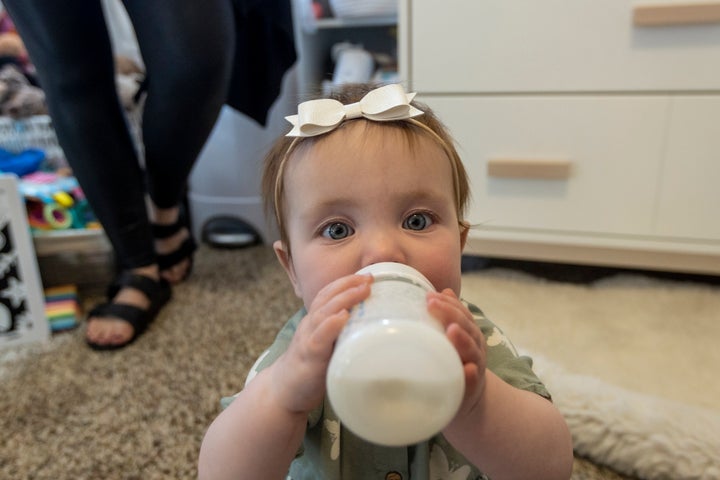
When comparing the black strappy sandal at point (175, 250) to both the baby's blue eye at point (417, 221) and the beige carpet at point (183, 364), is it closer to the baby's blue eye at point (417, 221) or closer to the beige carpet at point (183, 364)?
the beige carpet at point (183, 364)

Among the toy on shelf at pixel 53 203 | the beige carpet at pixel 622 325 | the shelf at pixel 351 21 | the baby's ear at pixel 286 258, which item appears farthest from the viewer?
the shelf at pixel 351 21

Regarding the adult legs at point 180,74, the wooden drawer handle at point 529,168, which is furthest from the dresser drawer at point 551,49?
the adult legs at point 180,74

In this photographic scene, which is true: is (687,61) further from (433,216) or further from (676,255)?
(433,216)

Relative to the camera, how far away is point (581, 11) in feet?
3.09

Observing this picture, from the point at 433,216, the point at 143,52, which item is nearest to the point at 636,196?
the point at 433,216

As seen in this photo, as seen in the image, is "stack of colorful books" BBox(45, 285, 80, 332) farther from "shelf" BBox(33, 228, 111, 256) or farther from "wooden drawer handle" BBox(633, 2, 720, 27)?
"wooden drawer handle" BBox(633, 2, 720, 27)

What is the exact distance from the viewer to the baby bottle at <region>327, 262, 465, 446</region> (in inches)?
11.6

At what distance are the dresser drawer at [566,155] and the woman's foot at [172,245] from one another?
0.51 metres

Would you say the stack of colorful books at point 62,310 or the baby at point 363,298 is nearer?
the baby at point 363,298

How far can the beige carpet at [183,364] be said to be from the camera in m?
0.71

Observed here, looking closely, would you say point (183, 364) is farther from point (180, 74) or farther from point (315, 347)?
point (315, 347)

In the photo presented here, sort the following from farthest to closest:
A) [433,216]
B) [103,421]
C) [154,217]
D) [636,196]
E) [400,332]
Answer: [154,217]
[636,196]
[103,421]
[433,216]
[400,332]

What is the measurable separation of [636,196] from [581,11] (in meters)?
0.30

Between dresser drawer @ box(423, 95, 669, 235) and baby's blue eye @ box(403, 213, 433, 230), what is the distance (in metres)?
0.60
